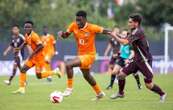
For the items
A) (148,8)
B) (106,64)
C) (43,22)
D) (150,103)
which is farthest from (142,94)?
(148,8)

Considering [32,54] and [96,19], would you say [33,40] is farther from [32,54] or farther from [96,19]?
[96,19]

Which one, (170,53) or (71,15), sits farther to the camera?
(71,15)

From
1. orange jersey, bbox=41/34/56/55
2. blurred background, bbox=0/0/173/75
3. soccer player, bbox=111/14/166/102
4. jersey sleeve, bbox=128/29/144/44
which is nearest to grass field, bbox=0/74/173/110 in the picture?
soccer player, bbox=111/14/166/102

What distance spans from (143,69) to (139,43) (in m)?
0.71

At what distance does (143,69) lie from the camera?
1958cm

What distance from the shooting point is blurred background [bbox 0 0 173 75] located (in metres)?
42.5

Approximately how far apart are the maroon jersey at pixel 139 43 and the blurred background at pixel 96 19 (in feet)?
68.2

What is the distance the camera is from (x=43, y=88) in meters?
26.4

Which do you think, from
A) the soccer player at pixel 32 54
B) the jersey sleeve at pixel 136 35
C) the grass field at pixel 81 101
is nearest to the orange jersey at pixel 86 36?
the jersey sleeve at pixel 136 35

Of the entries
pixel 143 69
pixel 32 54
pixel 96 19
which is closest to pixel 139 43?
pixel 143 69

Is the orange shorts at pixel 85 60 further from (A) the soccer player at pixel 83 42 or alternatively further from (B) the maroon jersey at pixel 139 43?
(B) the maroon jersey at pixel 139 43

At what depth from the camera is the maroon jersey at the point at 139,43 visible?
19.2m

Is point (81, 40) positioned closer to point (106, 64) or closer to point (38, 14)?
point (106, 64)

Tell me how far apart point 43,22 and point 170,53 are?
13.2 m
